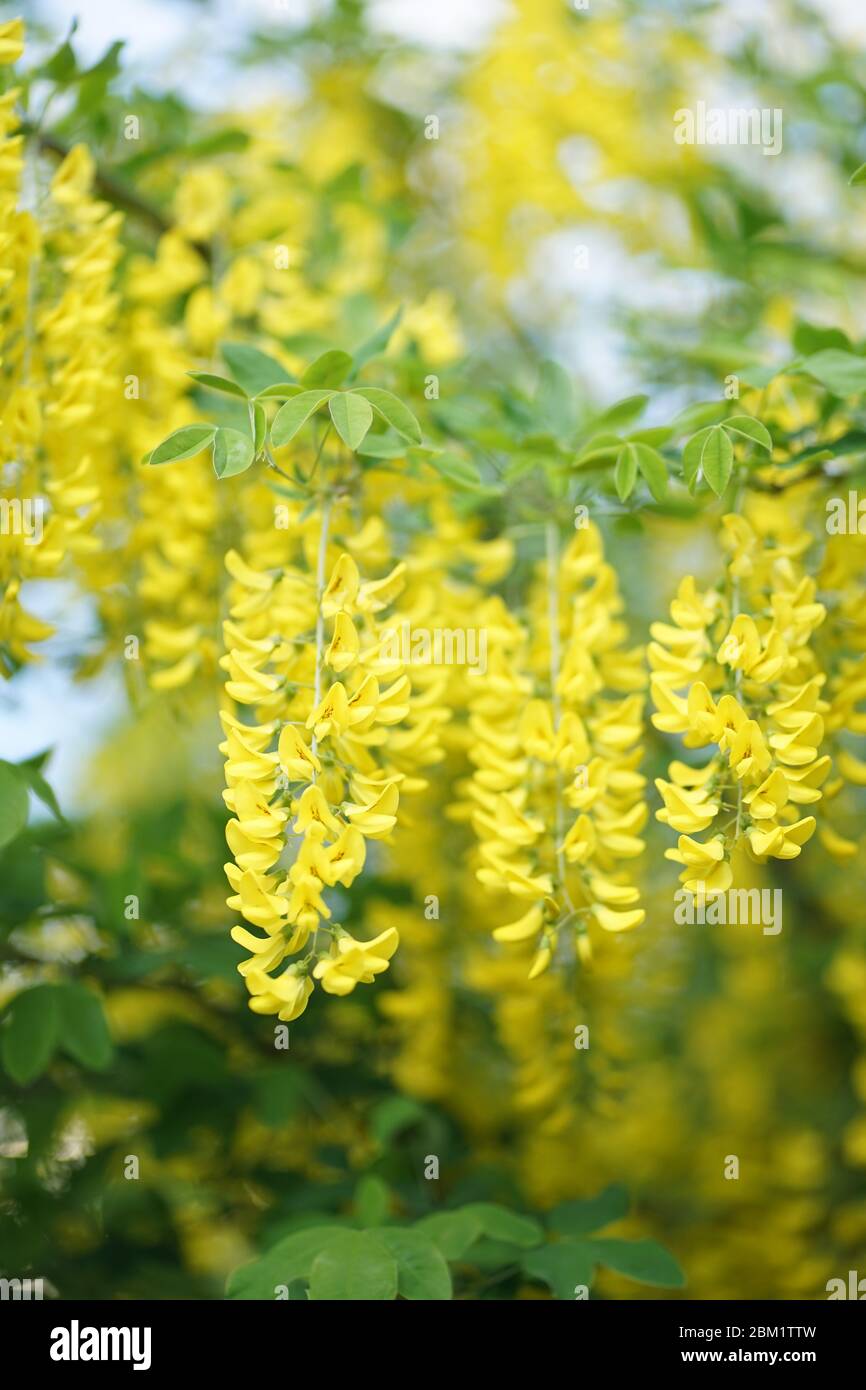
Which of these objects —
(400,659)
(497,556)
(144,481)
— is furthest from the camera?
(144,481)

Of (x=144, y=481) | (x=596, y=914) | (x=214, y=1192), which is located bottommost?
(x=214, y=1192)

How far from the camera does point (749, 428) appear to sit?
135 cm

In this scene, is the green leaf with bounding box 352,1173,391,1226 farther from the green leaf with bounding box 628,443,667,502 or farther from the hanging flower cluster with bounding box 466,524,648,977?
the green leaf with bounding box 628,443,667,502

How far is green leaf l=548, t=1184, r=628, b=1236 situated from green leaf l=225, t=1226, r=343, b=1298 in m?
0.34

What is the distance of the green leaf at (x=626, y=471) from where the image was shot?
140 cm

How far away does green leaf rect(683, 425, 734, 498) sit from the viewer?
1323mm

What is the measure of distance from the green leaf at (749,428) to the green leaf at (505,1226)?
3.26 ft

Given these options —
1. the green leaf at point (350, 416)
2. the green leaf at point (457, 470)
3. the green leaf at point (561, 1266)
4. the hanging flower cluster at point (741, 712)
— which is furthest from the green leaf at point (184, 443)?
the green leaf at point (561, 1266)

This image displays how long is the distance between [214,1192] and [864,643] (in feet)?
4.83

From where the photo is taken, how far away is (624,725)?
4.84ft

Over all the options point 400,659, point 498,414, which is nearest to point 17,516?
point 400,659

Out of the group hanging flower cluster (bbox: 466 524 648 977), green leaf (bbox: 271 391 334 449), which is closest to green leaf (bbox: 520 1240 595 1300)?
hanging flower cluster (bbox: 466 524 648 977)

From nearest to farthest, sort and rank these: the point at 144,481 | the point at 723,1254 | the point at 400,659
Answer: the point at 400,659
the point at 144,481
the point at 723,1254

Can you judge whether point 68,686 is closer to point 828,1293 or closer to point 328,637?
point 328,637
